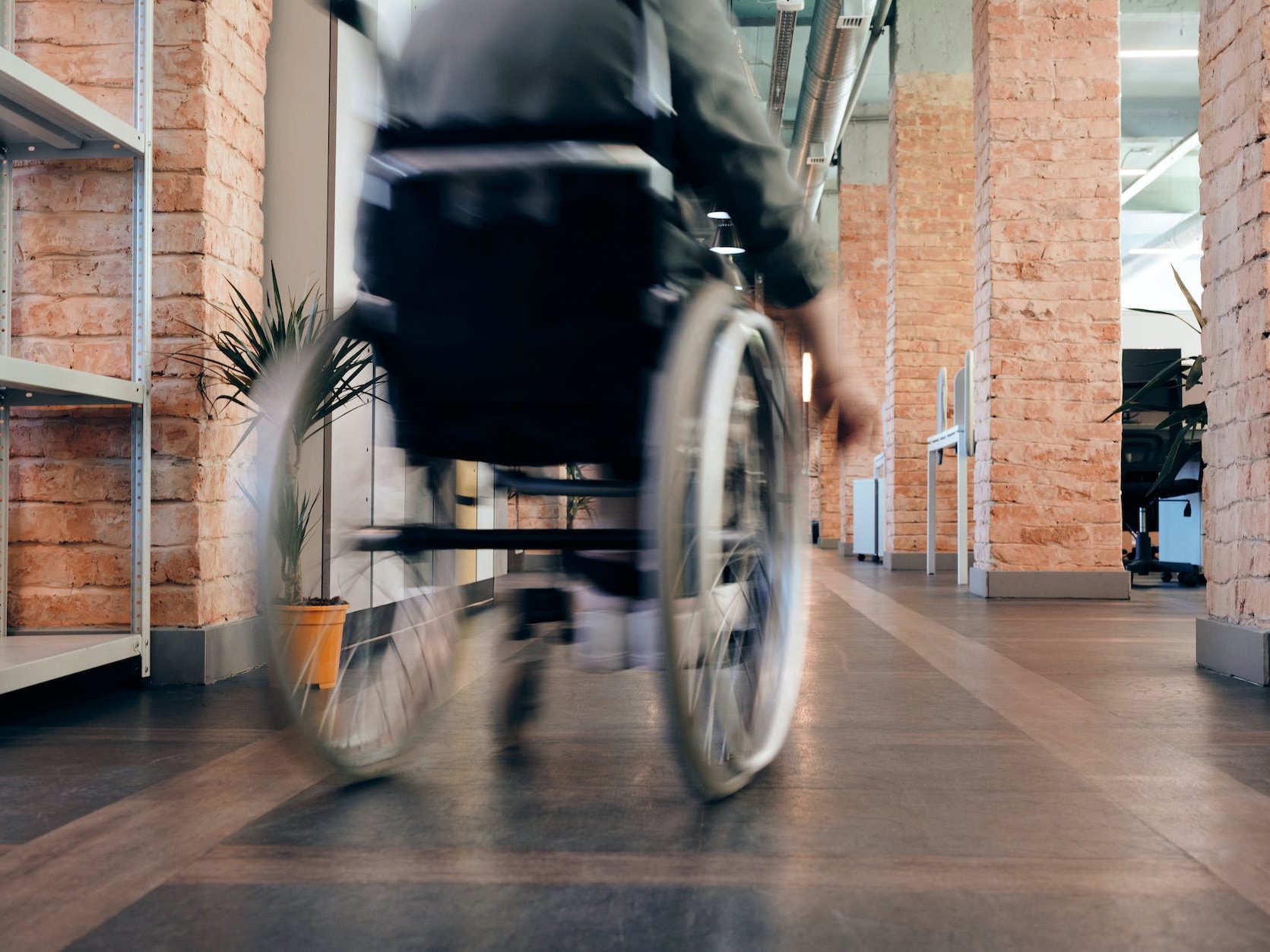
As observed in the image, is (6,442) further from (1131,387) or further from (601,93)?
(1131,387)

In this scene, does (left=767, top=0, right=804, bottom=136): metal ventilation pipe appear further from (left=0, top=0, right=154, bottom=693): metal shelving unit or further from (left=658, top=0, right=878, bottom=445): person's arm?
(left=658, top=0, right=878, bottom=445): person's arm

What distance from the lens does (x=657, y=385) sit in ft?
4.08

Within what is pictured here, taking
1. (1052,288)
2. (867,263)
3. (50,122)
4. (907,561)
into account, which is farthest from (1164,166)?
(50,122)

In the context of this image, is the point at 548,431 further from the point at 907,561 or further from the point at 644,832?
the point at 907,561

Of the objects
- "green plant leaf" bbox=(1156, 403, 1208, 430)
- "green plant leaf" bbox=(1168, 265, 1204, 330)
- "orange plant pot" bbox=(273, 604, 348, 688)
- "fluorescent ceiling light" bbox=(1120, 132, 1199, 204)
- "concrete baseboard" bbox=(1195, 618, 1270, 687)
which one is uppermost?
"fluorescent ceiling light" bbox=(1120, 132, 1199, 204)

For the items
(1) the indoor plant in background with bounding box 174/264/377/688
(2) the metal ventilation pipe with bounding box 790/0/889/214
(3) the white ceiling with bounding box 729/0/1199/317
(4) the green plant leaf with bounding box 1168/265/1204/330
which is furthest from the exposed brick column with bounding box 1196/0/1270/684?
(3) the white ceiling with bounding box 729/0/1199/317

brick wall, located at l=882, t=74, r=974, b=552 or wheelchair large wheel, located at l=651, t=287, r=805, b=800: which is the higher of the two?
brick wall, located at l=882, t=74, r=974, b=552

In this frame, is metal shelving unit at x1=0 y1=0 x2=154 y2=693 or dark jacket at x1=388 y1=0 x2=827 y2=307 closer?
dark jacket at x1=388 y1=0 x2=827 y2=307

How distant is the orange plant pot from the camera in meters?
1.42

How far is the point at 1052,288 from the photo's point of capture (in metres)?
4.91

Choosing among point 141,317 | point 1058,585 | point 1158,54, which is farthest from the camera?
point 1158,54

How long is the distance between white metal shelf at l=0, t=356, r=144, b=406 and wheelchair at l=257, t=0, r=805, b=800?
588 millimetres

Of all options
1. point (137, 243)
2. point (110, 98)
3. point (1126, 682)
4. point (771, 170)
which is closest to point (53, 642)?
point (137, 243)

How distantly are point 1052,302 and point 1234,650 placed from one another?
2.73 metres
